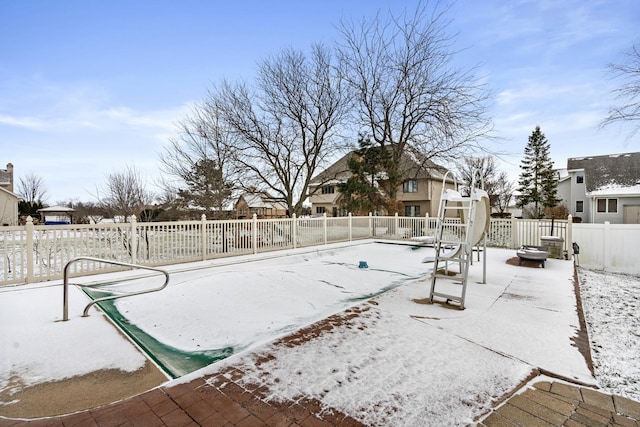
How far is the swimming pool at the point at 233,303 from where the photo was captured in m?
3.25

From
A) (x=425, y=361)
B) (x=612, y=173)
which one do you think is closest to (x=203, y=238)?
(x=425, y=361)

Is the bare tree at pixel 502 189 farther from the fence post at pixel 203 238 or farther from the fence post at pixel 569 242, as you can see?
the fence post at pixel 203 238

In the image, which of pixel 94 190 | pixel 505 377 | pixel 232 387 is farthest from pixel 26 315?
pixel 94 190

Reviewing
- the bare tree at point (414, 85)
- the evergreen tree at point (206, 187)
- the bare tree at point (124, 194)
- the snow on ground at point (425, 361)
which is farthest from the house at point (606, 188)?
the bare tree at point (124, 194)

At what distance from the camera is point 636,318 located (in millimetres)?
4645

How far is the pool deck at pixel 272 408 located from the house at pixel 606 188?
27.4 m

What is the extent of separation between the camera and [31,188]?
113 ft

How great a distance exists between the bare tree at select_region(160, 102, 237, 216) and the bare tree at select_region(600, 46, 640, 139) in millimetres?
16746

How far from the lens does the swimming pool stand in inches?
128

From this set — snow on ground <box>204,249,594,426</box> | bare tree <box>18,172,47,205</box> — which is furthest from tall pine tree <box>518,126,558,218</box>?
bare tree <box>18,172,47,205</box>

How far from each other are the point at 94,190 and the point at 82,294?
36.4 ft

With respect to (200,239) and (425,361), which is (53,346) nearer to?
(425,361)

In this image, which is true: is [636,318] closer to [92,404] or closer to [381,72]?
[92,404]

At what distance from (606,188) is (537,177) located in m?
7.71
